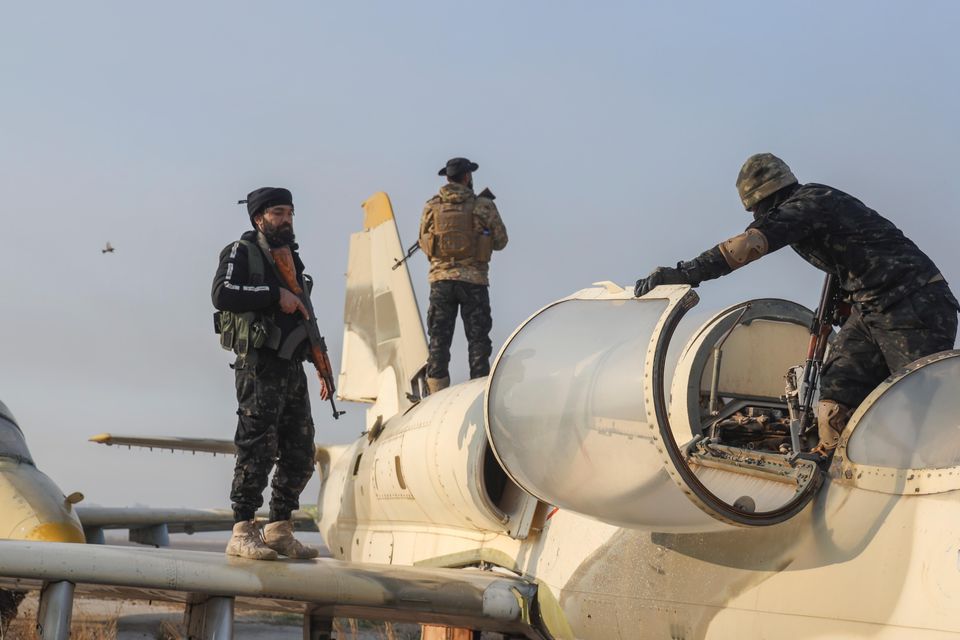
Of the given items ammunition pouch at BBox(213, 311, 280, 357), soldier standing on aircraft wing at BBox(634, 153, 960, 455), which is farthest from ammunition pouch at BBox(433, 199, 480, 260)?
soldier standing on aircraft wing at BBox(634, 153, 960, 455)

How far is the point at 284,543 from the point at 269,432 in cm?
70

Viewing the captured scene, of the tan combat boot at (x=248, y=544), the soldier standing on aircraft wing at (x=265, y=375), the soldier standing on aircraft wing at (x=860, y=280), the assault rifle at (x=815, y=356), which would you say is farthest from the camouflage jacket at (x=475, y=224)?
the soldier standing on aircraft wing at (x=860, y=280)

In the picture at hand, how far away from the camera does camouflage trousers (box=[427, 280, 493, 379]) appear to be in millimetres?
10234

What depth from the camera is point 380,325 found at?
38.1 ft

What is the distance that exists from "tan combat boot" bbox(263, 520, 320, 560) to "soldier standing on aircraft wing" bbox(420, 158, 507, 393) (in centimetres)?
352

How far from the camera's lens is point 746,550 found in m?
4.98

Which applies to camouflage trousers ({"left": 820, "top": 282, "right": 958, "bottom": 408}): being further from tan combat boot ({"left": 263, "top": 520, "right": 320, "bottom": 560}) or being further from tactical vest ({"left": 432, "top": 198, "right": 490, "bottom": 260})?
tactical vest ({"left": 432, "top": 198, "right": 490, "bottom": 260})

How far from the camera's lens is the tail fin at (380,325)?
36.3 ft

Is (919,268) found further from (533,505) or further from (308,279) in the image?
(308,279)

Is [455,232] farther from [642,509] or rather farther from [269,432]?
[642,509]

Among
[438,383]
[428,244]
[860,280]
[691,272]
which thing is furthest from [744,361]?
[428,244]

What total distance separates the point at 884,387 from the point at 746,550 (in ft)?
3.18

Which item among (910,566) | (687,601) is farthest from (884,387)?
(687,601)

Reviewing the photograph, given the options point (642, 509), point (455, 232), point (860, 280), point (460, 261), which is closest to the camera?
point (642, 509)
